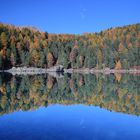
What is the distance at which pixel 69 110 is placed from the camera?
27.2m

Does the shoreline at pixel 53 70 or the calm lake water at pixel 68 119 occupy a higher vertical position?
the shoreline at pixel 53 70

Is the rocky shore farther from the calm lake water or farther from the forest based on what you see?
the calm lake water

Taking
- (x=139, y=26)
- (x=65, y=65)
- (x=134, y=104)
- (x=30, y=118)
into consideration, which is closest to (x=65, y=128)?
(x=30, y=118)

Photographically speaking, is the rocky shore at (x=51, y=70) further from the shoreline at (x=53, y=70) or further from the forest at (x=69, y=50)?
the forest at (x=69, y=50)

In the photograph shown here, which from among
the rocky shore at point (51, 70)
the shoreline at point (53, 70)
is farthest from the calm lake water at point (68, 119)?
the rocky shore at point (51, 70)

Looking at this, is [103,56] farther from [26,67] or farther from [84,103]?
[84,103]

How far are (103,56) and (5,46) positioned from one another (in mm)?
37100

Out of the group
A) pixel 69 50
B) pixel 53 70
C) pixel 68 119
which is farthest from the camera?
pixel 69 50

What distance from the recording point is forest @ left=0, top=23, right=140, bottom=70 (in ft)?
403

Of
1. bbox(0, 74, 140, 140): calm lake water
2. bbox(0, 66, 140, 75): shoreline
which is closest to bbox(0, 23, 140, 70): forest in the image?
bbox(0, 66, 140, 75): shoreline

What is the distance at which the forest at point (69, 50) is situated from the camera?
123 metres

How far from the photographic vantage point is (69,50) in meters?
146

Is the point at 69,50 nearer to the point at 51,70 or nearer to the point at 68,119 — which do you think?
the point at 51,70

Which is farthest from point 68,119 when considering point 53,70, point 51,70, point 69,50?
point 69,50
